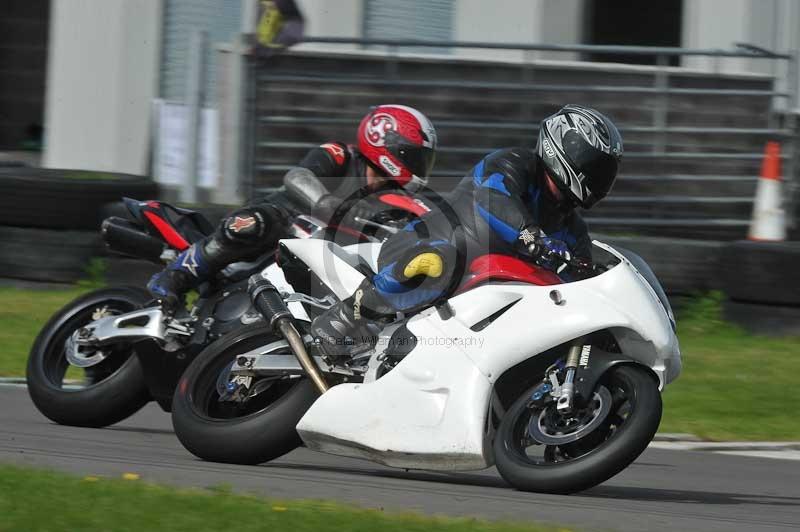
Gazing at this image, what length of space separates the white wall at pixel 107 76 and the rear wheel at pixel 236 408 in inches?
371

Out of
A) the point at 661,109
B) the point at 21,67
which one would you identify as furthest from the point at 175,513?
the point at 21,67

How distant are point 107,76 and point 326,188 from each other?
9162mm

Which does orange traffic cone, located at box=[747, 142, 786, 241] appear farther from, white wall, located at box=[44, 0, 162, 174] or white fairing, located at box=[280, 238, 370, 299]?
white wall, located at box=[44, 0, 162, 174]

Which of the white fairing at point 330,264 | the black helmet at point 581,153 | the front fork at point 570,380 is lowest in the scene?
the front fork at point 570,380

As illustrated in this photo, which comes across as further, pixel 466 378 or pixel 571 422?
pixel 466 378

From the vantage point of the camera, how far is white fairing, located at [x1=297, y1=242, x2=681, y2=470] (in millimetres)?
5246

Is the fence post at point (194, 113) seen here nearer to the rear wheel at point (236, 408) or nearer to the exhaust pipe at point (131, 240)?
the exhaust pipe at point (131, 240)

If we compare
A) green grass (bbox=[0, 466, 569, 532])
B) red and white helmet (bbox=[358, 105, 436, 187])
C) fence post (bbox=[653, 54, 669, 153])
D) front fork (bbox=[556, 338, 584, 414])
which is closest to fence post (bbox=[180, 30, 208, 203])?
fence post (bbox=[653, 54, 669, 153])

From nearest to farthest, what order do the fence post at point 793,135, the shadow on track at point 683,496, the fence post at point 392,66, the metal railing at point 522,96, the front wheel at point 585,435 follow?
1. the front wheel at point 585,435
2. the shadow on track at point 683,496
3. the fence post at point 793,135
4. the metal railing at point 522,96
5. the fence post at point 392,66

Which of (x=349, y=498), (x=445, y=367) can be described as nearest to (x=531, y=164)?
(x=445, y=367)

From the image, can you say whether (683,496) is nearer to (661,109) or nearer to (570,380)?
(570,380)

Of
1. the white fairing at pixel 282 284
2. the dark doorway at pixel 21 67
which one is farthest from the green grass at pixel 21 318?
the dark doorway at pixel 21 67

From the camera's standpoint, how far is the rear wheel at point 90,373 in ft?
21.5

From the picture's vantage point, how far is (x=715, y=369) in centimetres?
915
